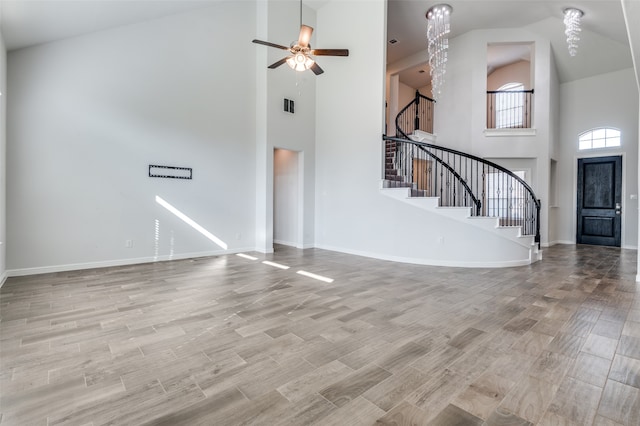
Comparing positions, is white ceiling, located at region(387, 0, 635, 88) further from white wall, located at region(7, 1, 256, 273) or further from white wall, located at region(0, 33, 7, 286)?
white wall, located at region(0, 33, 7, 286)

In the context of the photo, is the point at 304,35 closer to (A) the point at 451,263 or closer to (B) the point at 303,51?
(B) the point at 303,51

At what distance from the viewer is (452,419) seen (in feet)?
5.15

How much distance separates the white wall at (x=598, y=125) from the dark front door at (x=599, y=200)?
13cm

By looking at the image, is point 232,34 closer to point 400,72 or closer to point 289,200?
point 289,200

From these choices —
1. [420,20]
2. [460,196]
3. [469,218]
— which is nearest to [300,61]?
[469,218]

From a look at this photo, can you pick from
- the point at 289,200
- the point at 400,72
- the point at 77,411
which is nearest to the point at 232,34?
the point at 289,200

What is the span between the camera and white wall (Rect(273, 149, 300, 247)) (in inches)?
299

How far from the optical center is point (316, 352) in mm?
2246

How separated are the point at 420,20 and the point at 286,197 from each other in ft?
17.6

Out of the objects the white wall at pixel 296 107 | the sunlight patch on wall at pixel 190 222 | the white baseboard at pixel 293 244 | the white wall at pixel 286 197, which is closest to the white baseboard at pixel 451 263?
the white baseboard at pixel 293 244

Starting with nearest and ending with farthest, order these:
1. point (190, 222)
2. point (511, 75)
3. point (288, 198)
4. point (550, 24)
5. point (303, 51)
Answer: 1. point (303, 51)
2. point (190, 222)
3. point (550, 24)
4. point (288, 198)
5. point (511, 75)

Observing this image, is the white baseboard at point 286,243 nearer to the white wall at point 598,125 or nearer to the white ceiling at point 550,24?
the white ceiling at point 550,24

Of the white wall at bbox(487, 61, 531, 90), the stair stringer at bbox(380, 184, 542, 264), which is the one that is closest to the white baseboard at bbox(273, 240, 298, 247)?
the stair stringer at bbox(380, 184, 542, 264)

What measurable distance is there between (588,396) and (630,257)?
→ 22.6 ft
